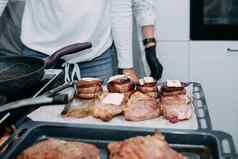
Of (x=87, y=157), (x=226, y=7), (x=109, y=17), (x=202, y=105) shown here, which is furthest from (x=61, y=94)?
(x=226, y=7)

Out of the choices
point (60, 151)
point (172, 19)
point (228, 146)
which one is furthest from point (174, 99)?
point (172, 19)

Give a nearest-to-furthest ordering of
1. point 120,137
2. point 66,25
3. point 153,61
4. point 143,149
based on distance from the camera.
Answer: point 143,149
point 120,137
point 66,25
point 153,61

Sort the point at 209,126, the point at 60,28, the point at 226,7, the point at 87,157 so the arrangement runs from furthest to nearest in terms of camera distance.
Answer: the point at 226,7, the point at 60,28, the point at 209,126, the point at 87,157

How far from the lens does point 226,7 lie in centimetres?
179

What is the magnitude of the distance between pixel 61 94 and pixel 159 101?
27 centimetres

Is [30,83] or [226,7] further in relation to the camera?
[226,7]

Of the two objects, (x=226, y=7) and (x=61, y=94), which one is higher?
(x=226, y=7)

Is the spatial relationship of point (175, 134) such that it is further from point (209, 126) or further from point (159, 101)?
point (159, 101)

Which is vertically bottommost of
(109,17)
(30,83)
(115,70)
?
(115,70)

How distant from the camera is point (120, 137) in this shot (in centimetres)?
82

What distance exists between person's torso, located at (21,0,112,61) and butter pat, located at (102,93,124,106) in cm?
35

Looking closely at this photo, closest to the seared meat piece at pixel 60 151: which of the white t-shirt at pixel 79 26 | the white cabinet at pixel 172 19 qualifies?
the white t-shirt at pixel 79 26

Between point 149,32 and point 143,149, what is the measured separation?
0.86m

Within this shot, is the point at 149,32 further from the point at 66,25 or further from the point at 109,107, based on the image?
the point at 109,107
